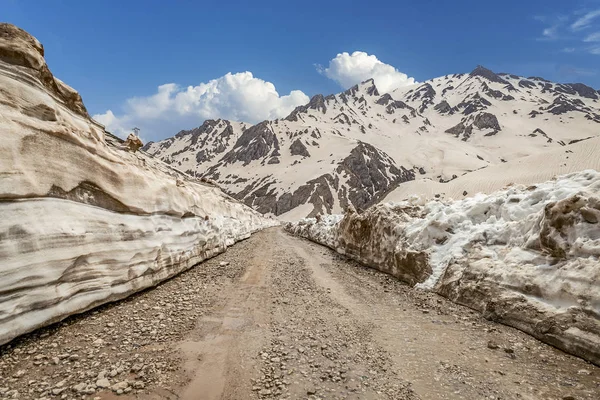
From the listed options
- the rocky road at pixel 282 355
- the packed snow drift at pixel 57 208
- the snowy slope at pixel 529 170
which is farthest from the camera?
the snowy slope at pixel 529 170

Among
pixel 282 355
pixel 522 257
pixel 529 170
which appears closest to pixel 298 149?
pixel 529 170

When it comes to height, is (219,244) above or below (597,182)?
below

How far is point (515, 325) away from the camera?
6.38 m

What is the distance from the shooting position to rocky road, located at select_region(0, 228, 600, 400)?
4.43 m

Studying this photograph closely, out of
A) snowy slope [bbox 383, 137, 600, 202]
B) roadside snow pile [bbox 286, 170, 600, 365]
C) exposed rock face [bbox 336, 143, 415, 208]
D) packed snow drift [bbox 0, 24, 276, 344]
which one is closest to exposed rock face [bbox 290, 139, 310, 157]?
exposed rock face [bbox 336, 143, 415, 208]

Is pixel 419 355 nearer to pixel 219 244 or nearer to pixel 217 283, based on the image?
pixel 217 283

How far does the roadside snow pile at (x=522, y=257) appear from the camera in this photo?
218 inches

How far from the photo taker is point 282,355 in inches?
216

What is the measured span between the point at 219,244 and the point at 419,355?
14.1 meters

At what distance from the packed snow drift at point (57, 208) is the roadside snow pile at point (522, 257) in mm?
9192

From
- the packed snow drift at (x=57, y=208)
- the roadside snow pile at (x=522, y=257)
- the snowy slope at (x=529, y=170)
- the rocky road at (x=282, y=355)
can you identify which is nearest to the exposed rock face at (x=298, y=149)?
the snowy slope at (x=529, y=170)

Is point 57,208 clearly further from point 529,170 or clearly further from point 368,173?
point 368,173

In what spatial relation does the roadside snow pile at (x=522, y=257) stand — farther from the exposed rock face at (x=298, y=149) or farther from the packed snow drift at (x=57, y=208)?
the exposed rock face at (x=298, y=149)

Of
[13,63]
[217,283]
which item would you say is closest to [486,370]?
[217,283]
